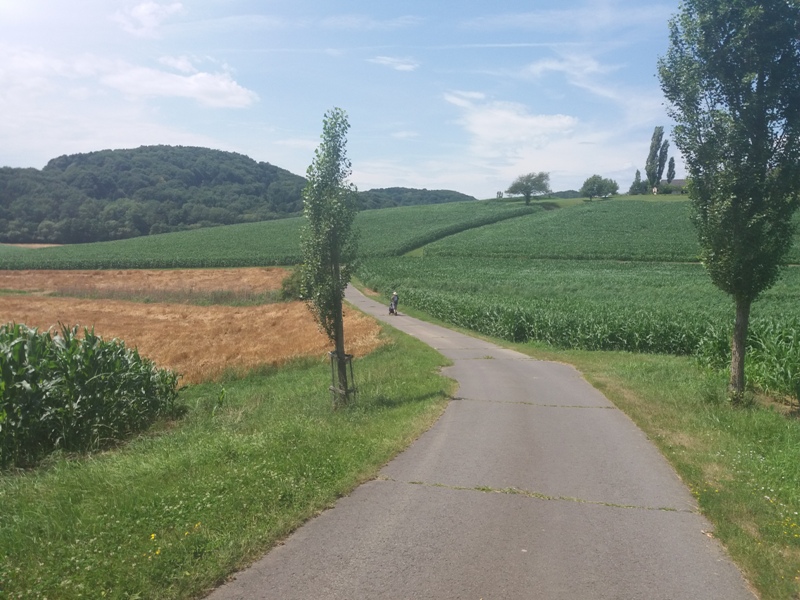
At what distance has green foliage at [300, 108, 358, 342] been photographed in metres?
13.0

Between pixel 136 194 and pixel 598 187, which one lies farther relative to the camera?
pixel 136 194

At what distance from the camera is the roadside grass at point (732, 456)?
5.84 metres

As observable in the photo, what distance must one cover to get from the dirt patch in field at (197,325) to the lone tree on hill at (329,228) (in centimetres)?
511

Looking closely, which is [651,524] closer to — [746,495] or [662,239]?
[746,495]

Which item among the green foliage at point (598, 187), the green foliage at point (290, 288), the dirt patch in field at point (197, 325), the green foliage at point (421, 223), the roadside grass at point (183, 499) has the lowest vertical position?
the dirt patch in field at point (197, 325)

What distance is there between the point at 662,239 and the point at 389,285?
34.9 m

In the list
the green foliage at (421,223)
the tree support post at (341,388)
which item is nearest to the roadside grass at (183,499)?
the tree support post at (341,388)

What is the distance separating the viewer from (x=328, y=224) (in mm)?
12820

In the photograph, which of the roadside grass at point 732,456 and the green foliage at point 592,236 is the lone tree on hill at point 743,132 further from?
the green foliage at point 592,236

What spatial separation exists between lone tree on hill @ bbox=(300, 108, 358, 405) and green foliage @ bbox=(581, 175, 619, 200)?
390 feet

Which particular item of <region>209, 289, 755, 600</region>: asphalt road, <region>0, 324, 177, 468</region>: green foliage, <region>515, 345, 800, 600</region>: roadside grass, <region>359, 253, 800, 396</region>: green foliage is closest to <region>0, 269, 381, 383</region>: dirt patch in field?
<region>0, 324, 177, 468</region>: green foliage

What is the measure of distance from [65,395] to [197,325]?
1000 inches

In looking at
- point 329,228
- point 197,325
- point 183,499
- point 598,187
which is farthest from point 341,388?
point 598,187

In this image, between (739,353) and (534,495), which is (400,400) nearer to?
(534,495)
